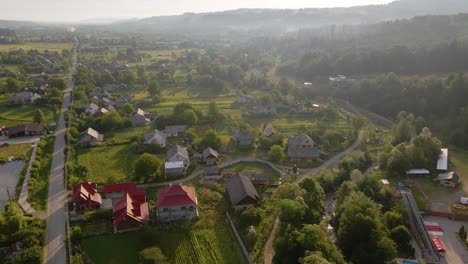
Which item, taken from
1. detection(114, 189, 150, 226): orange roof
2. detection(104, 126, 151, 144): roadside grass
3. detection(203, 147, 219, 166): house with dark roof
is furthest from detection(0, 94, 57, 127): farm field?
detection(114, 189, 150, 226): orange roof

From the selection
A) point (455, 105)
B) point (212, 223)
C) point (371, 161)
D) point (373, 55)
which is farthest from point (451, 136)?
point (373, 55)

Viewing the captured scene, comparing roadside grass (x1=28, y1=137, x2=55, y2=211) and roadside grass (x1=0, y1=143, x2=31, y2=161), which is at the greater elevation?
roadside grass (x1=0, y1=143, x2=31, y2=161)

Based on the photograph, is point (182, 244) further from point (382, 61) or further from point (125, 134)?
point (382, 61)

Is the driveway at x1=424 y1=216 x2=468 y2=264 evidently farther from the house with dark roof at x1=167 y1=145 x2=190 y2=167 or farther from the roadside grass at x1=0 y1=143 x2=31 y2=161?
the roadside grass at x1=0 y1=143 x2=31 y2=161

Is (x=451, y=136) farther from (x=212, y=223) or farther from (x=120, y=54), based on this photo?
(x=120, y=54)

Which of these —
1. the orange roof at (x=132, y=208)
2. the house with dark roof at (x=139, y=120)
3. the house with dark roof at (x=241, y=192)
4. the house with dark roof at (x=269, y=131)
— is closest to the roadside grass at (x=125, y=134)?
the house with dark roof at (x=139, y=120)

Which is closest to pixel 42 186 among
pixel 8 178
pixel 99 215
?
A: pixel 8 178
